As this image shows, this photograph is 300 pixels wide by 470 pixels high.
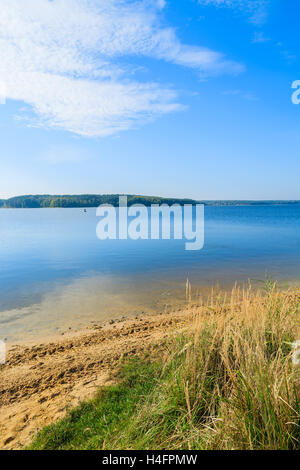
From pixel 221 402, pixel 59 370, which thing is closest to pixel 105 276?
pixel 59 370

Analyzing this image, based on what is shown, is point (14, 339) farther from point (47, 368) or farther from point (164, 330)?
point (164, 330)

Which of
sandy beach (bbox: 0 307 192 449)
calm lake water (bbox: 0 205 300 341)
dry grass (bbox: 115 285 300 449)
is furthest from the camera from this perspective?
calm lake water (bbox: 0 205 300 341)

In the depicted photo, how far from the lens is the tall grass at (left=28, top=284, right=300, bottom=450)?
294cm

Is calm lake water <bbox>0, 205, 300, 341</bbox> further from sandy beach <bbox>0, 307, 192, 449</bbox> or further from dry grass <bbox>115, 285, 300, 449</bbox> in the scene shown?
dry grass <bbox>115, 285, 300, 449</bbox>

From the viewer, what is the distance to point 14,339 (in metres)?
8.78

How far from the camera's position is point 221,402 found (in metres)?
3.50

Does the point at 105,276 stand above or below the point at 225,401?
below

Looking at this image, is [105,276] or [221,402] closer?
[221,402]

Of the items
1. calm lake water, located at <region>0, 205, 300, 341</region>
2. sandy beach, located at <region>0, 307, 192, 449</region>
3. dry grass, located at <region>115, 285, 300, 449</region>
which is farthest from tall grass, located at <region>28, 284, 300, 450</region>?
calm lake water, located at <region>0, 205, 300, 341</region>

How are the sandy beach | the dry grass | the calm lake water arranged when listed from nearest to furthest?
the dry grass
the sandy beach
the calm lake water

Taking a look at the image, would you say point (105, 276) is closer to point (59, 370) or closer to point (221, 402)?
point (59, 370)

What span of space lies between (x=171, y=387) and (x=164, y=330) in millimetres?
4270
